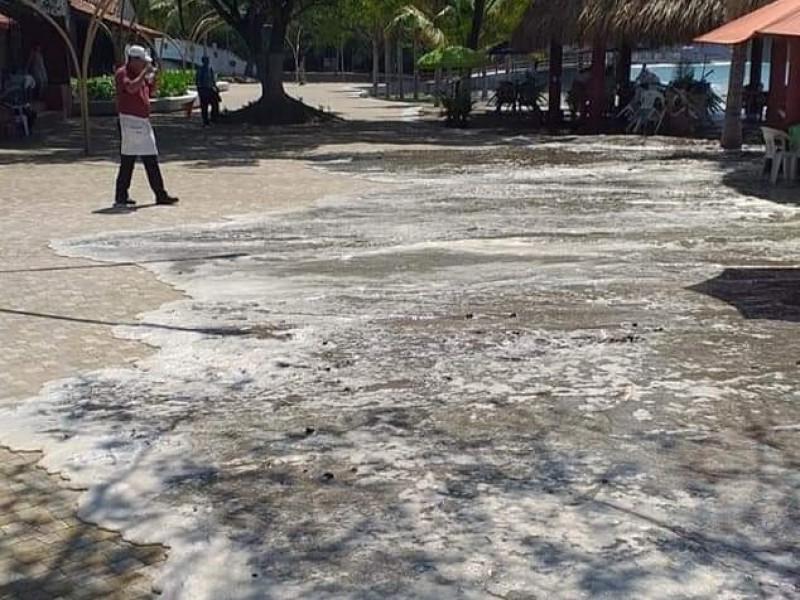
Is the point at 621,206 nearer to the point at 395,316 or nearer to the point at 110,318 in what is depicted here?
the point at 395,316

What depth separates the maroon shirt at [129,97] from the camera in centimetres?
1231

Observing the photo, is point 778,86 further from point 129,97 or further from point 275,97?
point 275,97

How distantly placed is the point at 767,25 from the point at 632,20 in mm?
12327

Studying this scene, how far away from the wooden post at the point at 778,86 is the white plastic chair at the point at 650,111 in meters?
2.72

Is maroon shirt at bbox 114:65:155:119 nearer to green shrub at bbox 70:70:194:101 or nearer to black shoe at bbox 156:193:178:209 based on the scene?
black shoe at bbox 156:193:178:209

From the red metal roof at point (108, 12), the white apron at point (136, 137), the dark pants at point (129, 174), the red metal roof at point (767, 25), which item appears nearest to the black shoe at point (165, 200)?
the dark pants at point (129, 174)

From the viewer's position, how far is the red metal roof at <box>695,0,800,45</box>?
9.25 meters

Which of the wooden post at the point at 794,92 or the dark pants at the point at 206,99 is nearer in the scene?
the wooden post at the point at 794,92

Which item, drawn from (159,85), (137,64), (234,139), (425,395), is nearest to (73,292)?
(425,395)

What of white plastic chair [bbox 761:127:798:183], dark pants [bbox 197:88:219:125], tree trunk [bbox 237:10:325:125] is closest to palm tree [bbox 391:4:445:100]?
tree trunk [bbox 237:10:325:125]

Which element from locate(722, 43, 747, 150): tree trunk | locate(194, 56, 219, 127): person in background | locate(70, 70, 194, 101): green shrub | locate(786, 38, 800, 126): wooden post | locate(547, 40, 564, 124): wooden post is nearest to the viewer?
locate(786, 38, 800, 126): wooden post

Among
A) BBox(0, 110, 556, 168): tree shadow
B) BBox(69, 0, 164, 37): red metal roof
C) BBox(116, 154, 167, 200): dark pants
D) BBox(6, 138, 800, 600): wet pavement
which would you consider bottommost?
BBox(6, 138, 800, 600): wet pavement

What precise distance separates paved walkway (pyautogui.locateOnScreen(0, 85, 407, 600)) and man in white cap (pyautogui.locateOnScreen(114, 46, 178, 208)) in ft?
1.32

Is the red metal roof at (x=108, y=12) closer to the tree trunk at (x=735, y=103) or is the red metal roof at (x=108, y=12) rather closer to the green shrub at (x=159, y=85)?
the green shrub at (x=159, y=85)
